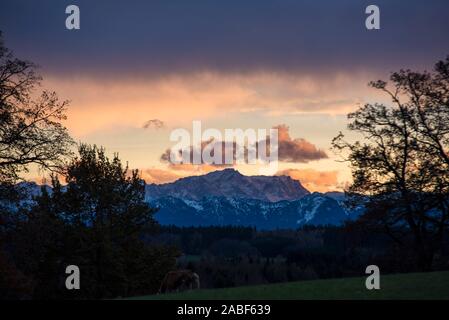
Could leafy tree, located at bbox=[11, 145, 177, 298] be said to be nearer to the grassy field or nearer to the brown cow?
the brown cow

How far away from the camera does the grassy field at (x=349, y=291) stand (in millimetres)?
23578

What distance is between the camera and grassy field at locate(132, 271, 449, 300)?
77.4 ft

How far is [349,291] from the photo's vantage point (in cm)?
2556

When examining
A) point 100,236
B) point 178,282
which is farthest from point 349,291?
point 100,236

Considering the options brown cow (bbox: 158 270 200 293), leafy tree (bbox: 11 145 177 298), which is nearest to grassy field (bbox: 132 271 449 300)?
brown cow (bbox: 158 270 200 293)

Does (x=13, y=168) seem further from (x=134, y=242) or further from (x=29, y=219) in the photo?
(x=134, y=242)

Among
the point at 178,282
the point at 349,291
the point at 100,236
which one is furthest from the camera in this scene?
the point at 100,236

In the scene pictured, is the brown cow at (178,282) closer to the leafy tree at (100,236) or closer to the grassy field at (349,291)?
the grassy field at (349,291)

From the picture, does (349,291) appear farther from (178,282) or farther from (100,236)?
(100,236)

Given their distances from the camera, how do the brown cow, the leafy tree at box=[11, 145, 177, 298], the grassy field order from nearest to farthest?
1. the grassy field
2. the brown cow
3. the leafy tree at box=[11, 145, 177, 298]

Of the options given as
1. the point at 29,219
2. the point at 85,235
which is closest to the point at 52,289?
the point at 85,235

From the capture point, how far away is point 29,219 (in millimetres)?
37312

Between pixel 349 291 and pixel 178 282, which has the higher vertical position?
pixel 349 291
